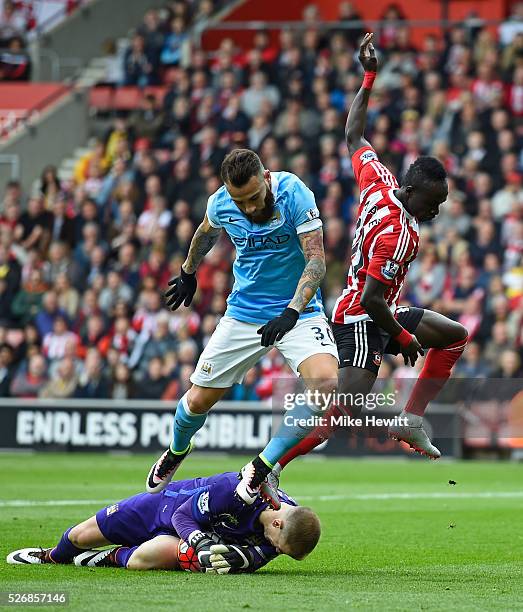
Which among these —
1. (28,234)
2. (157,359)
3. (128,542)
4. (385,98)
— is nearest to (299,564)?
(128,542)

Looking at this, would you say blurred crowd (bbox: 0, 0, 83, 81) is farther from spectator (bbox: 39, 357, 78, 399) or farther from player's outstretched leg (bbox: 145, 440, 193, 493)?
player's outstretched leg (bbox: 145, 440, 193, 493)

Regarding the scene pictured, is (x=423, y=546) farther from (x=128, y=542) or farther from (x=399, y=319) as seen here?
(x=128, y=542)

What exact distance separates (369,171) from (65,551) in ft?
11.4

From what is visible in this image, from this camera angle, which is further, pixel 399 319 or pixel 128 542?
pixel 399 319

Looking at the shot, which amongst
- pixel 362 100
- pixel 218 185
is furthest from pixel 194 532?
pixel 218 185

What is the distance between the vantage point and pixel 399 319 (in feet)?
33.3

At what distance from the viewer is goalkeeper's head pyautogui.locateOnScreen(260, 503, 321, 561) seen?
8.05 m

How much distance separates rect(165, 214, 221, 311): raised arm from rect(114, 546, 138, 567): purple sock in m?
2.02

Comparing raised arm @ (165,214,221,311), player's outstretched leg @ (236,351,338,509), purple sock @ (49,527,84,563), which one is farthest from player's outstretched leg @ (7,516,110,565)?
raised arm @ (165,214,221,311)

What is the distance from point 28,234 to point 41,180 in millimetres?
1360

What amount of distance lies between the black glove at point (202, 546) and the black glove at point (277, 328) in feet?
4.70

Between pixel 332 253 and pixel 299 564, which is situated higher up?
pixel 332 253

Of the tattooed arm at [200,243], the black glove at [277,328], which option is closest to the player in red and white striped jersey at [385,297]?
the black glove at [277,328]

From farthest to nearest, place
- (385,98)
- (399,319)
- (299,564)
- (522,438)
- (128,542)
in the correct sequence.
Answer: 1. (385,98)
2. (522,438)
3. (399,319)
4. (299,564)
5. (128,542)
